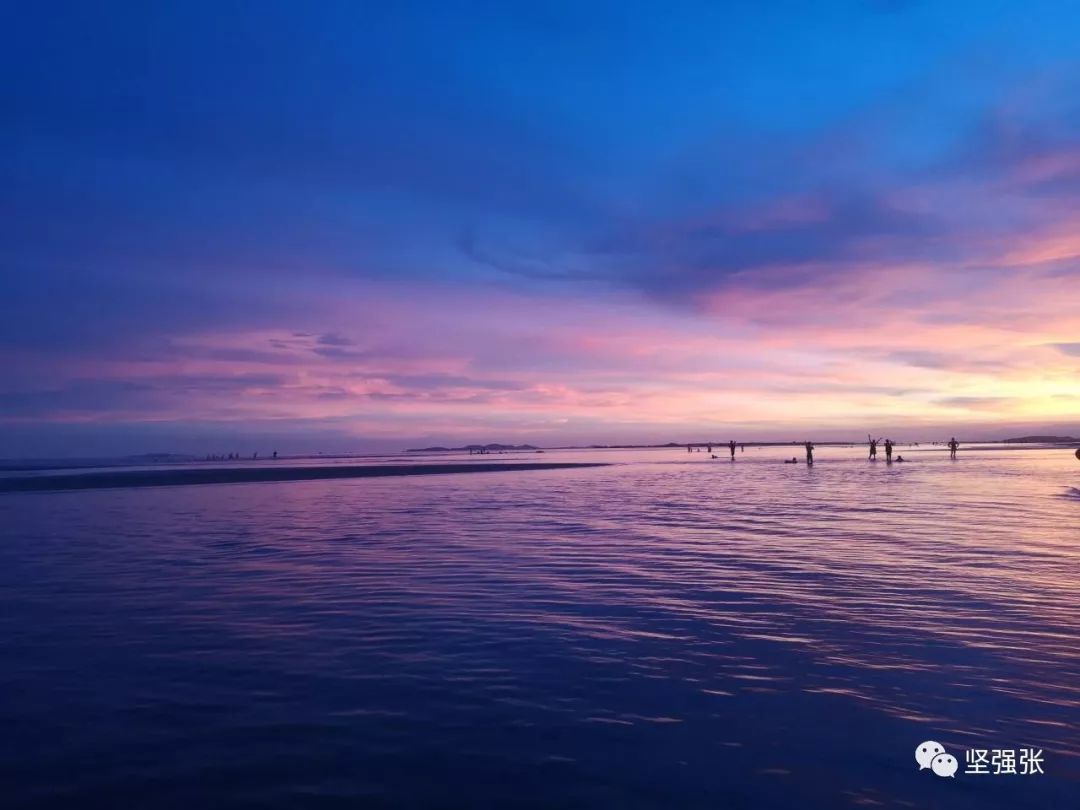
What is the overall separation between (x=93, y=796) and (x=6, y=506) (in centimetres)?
4410

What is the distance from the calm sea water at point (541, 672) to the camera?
7.07m

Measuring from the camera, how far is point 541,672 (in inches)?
409

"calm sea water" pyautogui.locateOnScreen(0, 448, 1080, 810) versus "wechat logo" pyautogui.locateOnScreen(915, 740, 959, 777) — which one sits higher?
"calm sea water" pyautogui.locateOnScreen(0, 448, 1080, 810)

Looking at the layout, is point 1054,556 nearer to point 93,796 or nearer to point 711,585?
point 711,585

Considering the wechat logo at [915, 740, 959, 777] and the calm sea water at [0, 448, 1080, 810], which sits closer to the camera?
the calm sea water at [0, 448, 1080, 810]

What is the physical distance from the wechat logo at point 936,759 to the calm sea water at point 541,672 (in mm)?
173

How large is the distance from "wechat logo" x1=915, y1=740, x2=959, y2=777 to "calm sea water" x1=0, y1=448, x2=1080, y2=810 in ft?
0.57

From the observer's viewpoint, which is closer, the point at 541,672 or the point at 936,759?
the point at 936,759

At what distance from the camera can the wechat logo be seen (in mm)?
7277

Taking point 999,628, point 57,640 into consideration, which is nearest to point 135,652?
point 57,640

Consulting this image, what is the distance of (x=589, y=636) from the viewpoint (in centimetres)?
1234

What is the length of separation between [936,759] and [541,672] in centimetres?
506

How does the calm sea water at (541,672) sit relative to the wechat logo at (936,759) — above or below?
above

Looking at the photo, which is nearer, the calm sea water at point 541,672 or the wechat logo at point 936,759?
the calm sea water at point 541,672
